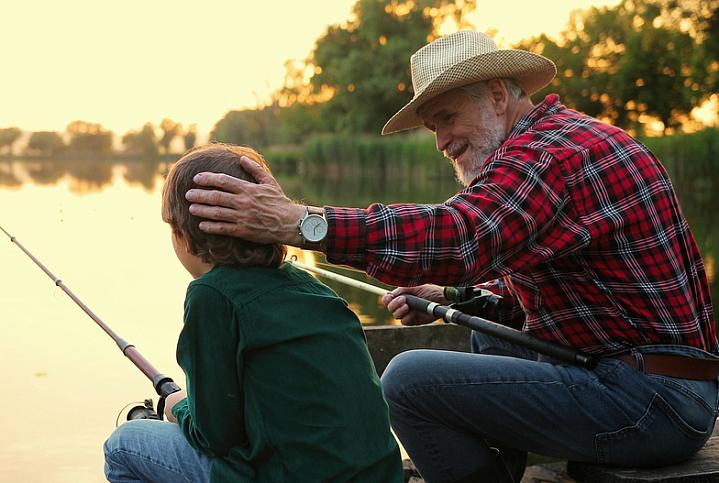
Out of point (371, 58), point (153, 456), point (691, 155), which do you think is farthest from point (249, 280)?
point (371, 58)

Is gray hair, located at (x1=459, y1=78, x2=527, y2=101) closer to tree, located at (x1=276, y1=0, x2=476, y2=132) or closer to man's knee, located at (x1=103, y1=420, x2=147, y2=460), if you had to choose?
man's knee, located at (x1=103, y1=420, x2=147, y2=460)

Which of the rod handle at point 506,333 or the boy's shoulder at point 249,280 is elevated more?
the boy's shoulder at point 249,280

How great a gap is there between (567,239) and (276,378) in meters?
0.83

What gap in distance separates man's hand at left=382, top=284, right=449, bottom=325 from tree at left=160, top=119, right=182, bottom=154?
63.5m

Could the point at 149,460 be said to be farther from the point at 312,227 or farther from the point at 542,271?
the point at 542,271

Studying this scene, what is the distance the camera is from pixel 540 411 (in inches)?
93.2

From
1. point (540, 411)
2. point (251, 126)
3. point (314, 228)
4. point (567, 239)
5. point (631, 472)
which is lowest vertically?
point (251, 126)

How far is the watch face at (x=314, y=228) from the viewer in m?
1.95

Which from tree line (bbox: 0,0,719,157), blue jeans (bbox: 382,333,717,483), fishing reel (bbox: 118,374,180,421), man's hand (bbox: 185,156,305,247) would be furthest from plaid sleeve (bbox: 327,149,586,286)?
tree line (bbox: 0,0,719,157)

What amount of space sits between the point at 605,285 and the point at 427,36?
50.9 metres

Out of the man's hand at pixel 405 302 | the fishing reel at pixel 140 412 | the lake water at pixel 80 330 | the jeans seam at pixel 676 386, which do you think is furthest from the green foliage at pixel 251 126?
the jeans seam at pixel 676 386

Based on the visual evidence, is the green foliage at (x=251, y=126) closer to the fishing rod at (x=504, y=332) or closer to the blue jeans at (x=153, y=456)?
the fishing rod at (x=504, y=332)

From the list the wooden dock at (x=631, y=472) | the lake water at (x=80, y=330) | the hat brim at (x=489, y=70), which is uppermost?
the hat brim at (x=489, y=70)

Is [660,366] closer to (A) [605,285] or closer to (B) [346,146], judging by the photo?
(A) [605,285]
